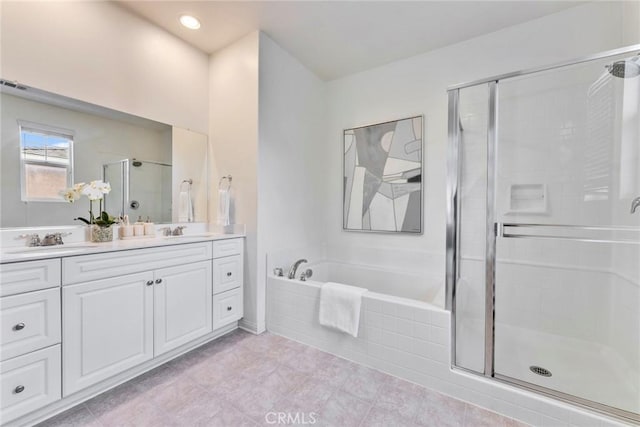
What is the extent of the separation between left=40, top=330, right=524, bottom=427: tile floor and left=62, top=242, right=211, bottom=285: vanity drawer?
2.40 feet

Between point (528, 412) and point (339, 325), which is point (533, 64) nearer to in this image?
point (528, 412)

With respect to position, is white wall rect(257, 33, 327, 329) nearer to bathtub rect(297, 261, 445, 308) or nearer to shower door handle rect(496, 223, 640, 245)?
bathtub rect(297, 261, 445, 308)

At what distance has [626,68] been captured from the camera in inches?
63.5

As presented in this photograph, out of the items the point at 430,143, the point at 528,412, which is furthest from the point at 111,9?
the point at 528,412

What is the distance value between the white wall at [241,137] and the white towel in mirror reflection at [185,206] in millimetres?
227

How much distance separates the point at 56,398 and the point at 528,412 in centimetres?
248

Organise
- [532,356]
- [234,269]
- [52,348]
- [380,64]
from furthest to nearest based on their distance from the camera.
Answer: [380,64] < [234,269] < [532,356] < [52,348]

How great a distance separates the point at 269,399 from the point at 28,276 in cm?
140

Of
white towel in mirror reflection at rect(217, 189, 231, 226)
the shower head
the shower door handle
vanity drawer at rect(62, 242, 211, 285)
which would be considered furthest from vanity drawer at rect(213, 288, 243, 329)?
the shower head

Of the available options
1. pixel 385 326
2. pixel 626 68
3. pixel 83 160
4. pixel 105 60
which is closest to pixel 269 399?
pixel 385 326

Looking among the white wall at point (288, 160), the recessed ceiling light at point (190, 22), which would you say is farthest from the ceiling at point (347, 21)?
the white wall at point (288, 160)

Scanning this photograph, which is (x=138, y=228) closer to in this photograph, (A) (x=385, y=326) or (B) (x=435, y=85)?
(A) (x=385, y=326)

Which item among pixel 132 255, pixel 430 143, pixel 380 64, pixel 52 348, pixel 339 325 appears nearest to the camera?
pixel 52 348

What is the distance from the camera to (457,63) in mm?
2426
